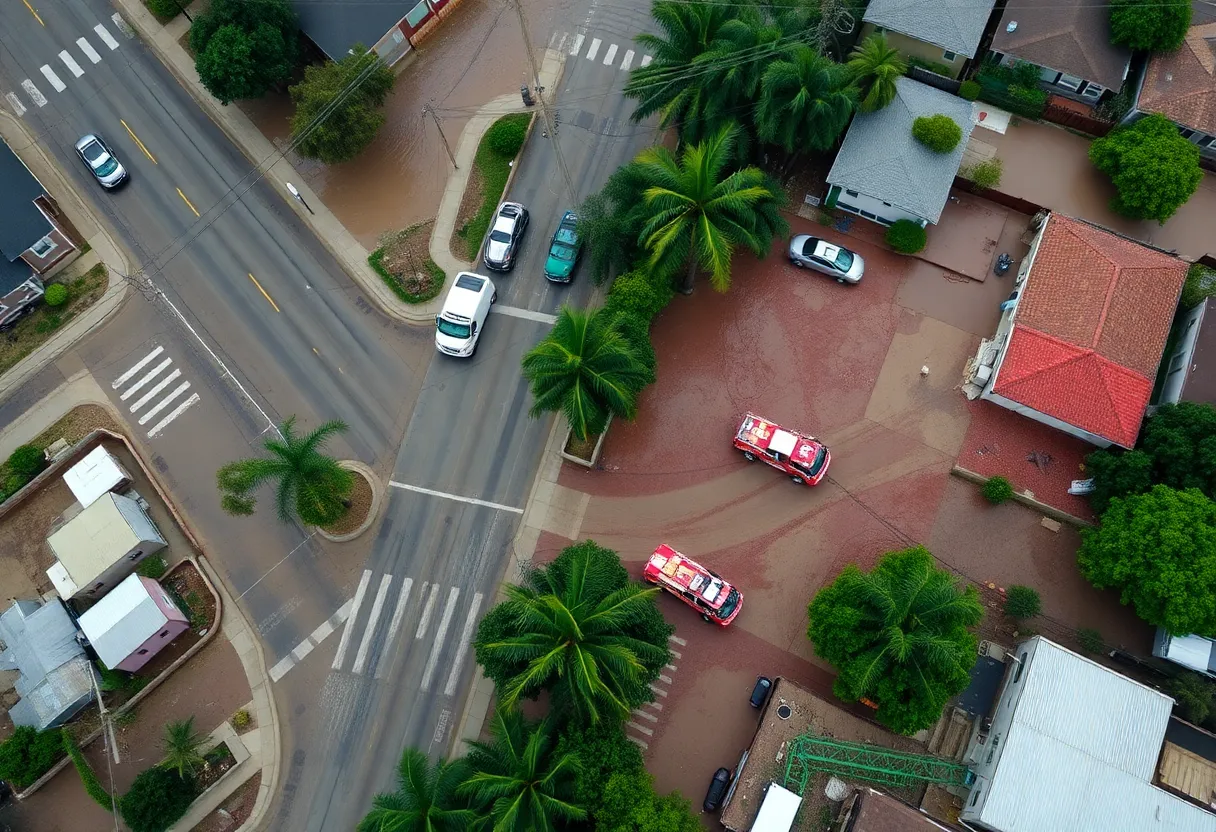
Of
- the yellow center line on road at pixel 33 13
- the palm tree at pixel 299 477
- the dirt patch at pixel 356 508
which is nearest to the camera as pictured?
the palm tree at pixel 299 477

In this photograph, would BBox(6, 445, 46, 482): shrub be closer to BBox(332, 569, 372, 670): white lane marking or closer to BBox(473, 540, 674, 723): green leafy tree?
BBox(332, 569, 372, 670): white lane marking

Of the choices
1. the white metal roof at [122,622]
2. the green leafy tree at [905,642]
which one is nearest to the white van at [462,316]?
the white metal roof at [122,622]

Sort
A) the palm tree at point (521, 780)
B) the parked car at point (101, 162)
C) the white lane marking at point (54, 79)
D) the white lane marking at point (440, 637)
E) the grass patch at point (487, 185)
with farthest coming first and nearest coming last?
the white lane marking at point (54, 79)
the parked car at point (101, 162)
the grass patch at point (487, 185)
the white lane marking at point (440, 637)
the palm tree at point (521, 780)

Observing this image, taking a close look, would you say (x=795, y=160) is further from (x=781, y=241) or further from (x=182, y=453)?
(x=182, y=453)

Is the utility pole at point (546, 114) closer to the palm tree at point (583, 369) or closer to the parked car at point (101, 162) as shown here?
the palm tree at point (583, 369)

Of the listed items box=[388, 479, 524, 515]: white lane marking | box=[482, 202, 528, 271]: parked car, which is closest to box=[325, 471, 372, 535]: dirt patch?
box=[388, 479, 524, 515]: white lane marking

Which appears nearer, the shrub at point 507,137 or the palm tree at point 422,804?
the palm tree at point 422,804

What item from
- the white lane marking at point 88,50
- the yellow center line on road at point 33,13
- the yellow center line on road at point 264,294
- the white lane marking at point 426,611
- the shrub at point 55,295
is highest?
the yellow center line on road at point 33,13
